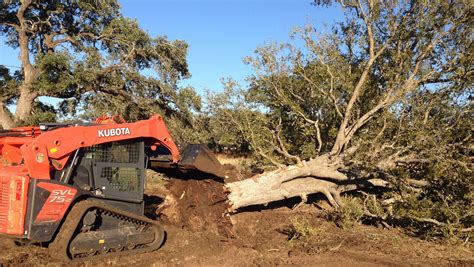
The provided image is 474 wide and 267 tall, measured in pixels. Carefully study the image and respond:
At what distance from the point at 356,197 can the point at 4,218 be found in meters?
7.96

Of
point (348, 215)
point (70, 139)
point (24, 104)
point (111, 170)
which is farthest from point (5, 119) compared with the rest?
point (348, 215)

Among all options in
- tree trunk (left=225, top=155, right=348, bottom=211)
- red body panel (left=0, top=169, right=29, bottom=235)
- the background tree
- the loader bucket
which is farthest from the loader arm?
the background tree

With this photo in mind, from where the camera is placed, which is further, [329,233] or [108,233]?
[329,233]

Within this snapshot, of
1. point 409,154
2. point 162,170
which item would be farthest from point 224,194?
point 409,154

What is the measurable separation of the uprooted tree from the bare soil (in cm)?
55

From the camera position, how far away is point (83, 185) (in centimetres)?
600

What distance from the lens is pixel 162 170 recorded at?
7734 mm

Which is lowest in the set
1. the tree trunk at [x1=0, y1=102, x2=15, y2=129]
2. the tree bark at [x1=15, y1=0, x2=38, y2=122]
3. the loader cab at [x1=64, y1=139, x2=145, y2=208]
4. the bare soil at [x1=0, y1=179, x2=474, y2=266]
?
the bare soil at [x1=0, y1=179, x2=474, y2=266]

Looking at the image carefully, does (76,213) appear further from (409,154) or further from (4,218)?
(409,154)

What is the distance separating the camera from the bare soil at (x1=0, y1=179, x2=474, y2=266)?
20.1 ft

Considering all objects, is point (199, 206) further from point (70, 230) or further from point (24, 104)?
point (24, 104)

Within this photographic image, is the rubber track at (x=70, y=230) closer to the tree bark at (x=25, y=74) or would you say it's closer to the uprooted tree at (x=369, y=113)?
the uprooted tree at (x=369, y=113)

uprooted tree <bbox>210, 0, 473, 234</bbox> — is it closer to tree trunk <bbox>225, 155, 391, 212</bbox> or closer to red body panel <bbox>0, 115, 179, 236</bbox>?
tree trunk <bbox>225, 155, 391, 212</bbox>

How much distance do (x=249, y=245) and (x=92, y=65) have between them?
1183 cm
